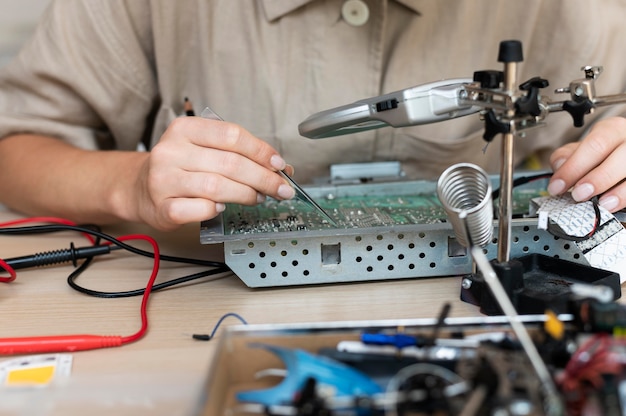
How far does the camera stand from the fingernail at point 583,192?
2.48 ft

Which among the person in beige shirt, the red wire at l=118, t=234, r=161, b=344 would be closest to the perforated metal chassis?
the red wire at l=118, t=234, r=161, b=344

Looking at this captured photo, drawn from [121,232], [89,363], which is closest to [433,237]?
[89,363]

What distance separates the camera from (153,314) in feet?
2.33

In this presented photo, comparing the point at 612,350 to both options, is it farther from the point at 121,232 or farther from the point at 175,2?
the point at 175,2

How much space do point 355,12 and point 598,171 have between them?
51 cm

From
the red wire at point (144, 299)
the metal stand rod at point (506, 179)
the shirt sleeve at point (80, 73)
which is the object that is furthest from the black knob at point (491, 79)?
the shirt sleeve at point (80, 73)

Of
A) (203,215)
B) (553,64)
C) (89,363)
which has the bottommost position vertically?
(89,363)

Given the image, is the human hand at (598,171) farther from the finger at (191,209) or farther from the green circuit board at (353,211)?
the finger at (191,209)

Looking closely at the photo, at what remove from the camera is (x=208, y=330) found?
67cm

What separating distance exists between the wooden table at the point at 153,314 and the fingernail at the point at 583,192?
167 millimetres

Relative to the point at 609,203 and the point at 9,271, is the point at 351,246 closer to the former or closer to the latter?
the point at 609,203

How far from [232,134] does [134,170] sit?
0.71 feet

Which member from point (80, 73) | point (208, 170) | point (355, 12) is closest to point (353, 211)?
point (208, 170)

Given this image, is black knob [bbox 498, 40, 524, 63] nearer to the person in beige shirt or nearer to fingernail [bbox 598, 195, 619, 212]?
fingernail [bbox 598, 195, 619, 212]
